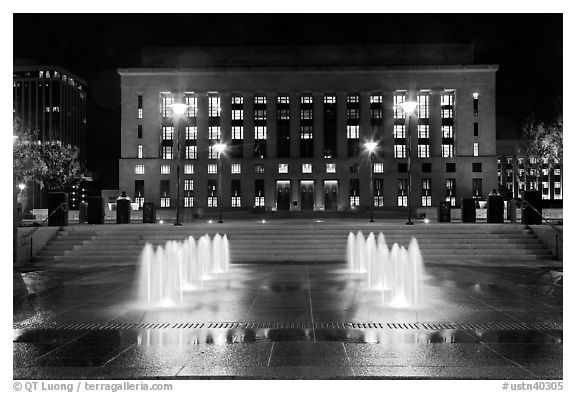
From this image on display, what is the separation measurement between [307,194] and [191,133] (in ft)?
66.0

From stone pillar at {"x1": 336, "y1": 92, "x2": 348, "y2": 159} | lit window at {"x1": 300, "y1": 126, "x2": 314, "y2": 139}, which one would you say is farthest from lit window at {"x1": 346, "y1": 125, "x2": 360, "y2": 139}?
lit window at {"x1": 300, "y1": 126, "x2": 314, "y2": 139}

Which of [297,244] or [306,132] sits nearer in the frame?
[297,244]

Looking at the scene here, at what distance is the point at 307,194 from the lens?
79312 mm

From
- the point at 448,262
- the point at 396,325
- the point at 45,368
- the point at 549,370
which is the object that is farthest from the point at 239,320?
the point at 448,262

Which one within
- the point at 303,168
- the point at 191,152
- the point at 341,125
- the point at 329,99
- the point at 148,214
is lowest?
the point at 148,214

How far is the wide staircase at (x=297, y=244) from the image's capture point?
21156 millimetres

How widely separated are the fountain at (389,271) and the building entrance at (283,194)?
5481 cm

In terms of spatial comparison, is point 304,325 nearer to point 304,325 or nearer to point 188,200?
point 304,325

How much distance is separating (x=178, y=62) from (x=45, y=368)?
80.3m

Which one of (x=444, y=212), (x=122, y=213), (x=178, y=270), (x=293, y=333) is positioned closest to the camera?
(x=293, y=333)

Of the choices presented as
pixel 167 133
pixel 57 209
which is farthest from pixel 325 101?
pixel 57 209

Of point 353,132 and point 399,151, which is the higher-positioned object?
point 353,132

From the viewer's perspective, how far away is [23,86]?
148 meters

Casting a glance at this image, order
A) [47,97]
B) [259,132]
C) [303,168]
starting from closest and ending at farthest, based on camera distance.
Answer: [303,168]
[259,132]
[47,97]
